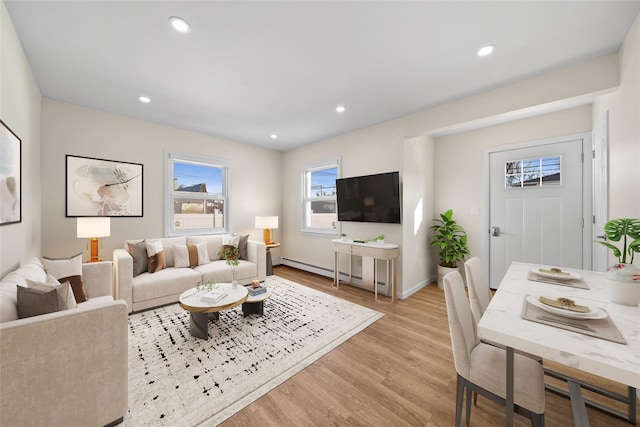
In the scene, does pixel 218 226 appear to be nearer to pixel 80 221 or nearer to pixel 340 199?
pixel 80 221

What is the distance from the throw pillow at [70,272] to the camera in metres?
2.17

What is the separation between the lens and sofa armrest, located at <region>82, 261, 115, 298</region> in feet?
8.03

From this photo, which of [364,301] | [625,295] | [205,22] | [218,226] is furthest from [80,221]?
[625,295]

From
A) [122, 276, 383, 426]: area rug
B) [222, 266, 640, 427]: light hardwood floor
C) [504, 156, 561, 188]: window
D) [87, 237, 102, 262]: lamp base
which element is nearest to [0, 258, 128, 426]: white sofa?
[122, 276, 383, 426]: area rug

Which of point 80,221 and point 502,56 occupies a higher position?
point 502,56

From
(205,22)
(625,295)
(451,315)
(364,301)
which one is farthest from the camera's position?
(364,301)

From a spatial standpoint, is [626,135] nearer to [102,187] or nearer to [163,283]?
[163,283]

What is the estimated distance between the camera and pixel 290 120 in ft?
12.0

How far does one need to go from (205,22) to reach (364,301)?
138 inches

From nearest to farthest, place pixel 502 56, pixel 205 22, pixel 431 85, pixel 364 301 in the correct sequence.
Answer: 1. pixel 205 22
2. pixel 502 56
3. pixel 431 85
4. pixel 364 301

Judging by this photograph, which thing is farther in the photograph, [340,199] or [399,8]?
[340,199]

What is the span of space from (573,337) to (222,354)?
7.76ft

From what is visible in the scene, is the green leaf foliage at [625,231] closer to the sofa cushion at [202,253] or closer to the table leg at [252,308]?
the table leg at [252,308]

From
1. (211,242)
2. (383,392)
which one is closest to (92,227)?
(211,242)
